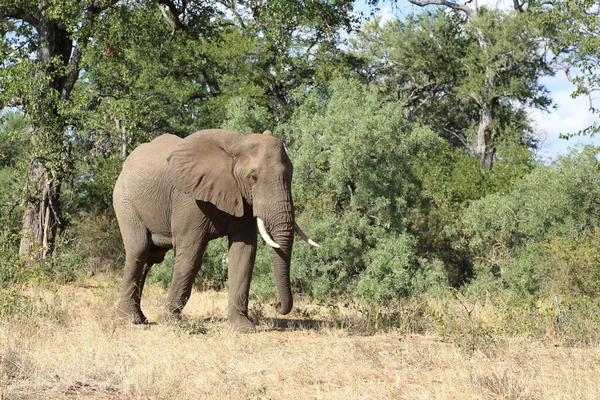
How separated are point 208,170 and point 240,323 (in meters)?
1.97

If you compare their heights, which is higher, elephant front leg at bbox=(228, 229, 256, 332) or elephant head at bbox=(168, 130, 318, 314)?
elephant head at bbox=(168, 130, 318, 314)

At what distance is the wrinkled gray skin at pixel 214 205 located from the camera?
977 centimetres

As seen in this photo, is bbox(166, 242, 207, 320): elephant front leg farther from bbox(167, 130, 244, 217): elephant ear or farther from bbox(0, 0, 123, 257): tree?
bbox(0, 0, 123, 257): tree

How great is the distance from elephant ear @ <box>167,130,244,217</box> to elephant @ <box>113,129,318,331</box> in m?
0.01

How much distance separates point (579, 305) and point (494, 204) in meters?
5.94

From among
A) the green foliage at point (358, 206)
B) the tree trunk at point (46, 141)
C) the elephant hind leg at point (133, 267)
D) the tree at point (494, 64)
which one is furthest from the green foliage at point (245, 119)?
the tree at point (494, 64)

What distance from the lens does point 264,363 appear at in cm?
793

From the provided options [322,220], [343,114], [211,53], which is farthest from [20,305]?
[211,53]

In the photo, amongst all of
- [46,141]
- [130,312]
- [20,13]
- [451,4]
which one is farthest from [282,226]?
[451,4]

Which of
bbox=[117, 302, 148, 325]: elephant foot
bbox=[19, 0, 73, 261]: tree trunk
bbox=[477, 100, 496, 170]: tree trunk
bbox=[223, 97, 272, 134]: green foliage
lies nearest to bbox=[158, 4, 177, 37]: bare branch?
bbox=[19, 0, 73, 261]: tree trunk

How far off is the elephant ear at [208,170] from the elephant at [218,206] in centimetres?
1

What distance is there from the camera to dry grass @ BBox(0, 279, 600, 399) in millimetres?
6496

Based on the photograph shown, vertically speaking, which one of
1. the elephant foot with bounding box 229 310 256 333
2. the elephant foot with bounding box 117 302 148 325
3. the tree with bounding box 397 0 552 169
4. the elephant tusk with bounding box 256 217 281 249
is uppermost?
the tree with bounding box 397 0 552 169

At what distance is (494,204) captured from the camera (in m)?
16.1
